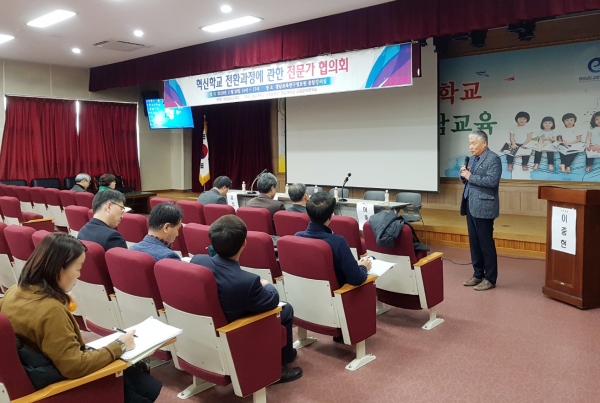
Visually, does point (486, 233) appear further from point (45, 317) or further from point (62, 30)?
point (62, 30)

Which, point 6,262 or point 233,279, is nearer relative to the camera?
point 233,279

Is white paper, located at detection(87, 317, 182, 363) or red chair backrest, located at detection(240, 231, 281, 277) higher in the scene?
red chair backrest, located at detection(240, 231, 281, 277)

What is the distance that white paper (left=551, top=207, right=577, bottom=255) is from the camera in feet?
12.6

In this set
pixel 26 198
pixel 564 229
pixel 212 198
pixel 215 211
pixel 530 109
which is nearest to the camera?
pixel 564 229

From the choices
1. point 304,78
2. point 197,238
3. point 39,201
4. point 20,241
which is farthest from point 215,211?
point 39,201

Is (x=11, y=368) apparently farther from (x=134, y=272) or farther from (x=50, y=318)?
(x=134, y=272)

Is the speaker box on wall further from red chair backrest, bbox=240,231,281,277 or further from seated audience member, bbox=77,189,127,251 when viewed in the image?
red chair backrest, bbox=240,231,281,277

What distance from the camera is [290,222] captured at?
3.98 meters

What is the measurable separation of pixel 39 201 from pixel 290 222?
535 cm

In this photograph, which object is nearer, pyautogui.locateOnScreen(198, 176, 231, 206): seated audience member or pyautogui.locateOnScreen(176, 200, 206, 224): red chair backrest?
pyautogui.locateOnScreen(176, 200, 206, 224): red chair backrest

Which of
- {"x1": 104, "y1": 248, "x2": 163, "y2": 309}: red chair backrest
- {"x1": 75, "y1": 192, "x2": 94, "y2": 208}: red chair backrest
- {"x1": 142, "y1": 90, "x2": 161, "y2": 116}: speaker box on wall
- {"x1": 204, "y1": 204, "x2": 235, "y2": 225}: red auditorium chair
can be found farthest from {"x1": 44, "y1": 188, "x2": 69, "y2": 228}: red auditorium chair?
{"x1": 104, "y1": 248, "x2": 163, "y2": 309}: red chair backrest

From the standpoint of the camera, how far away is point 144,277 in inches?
98.3

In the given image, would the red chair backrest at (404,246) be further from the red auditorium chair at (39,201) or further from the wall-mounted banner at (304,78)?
the red auditorium chair at (39,201)

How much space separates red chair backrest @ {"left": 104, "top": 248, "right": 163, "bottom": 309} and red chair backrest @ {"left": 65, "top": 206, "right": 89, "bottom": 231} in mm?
2672
